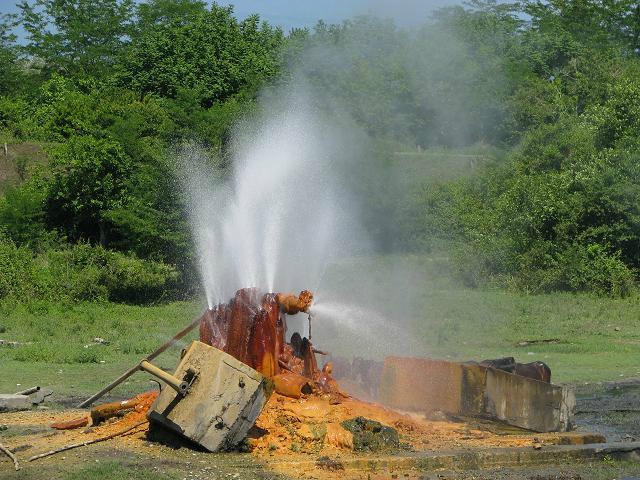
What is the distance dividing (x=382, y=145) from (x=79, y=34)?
22877mm

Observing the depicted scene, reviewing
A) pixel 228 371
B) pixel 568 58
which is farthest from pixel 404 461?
pixel 568 58

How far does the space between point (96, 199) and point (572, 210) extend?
14.5 meters

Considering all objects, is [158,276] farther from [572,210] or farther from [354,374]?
[354,374]

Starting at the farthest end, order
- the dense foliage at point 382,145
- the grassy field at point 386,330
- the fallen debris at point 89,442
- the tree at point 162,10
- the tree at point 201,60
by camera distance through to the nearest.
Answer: the tree at point 162,10 → the tree at point 201,60 → the dense foliage at point 382,145 → the grassy field at point 386,330 → the fallen debris at point 89,442

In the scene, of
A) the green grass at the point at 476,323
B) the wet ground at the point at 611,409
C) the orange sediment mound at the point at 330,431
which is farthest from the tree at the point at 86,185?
the orange sediment mound at the point at 330,431

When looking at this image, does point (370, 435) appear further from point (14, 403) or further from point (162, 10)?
point (162, 10)

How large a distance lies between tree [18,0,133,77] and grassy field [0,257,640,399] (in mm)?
26165

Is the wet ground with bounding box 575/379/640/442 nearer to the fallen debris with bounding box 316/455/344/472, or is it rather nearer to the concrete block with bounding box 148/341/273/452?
the fallen debris with bounding box 316/455/344/472

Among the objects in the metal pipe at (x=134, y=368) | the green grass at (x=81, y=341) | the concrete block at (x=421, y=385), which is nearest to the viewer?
the metal pipe at (x=134, y=368)

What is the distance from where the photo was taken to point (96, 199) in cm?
3328

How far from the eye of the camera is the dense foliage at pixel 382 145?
30703 millimetres

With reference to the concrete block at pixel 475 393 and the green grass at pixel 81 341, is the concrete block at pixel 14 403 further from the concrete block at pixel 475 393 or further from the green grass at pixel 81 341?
the concrete block at pixel 475 393

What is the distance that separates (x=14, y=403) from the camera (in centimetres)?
1527

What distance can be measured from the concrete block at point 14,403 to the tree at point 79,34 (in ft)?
→ 123
